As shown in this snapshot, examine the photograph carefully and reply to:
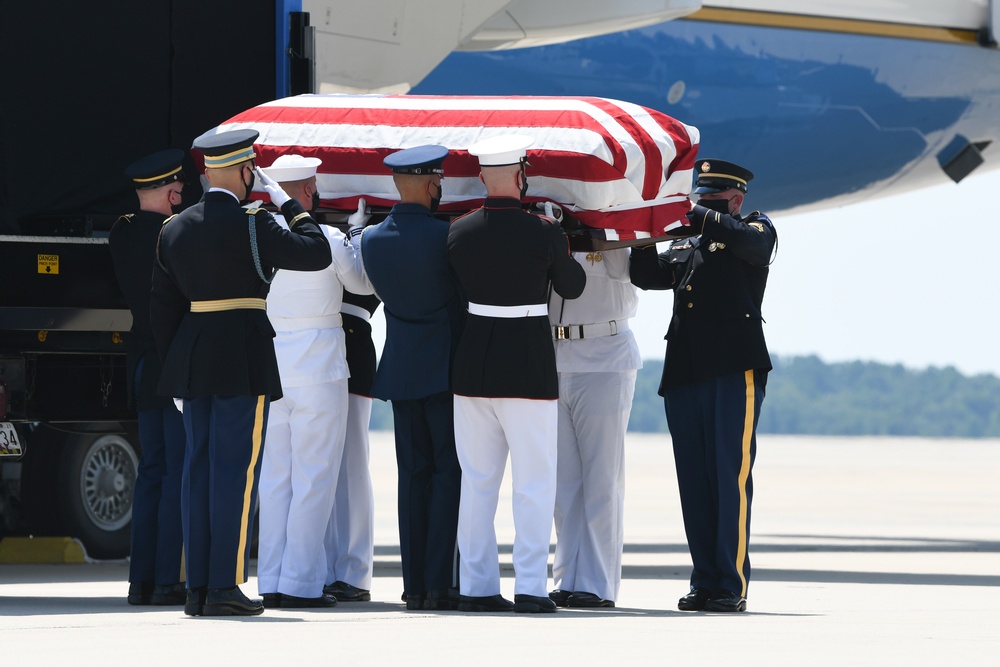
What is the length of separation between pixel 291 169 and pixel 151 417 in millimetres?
1065

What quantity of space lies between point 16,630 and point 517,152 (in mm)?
2219

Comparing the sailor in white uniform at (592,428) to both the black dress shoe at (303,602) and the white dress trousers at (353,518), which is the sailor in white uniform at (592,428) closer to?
the white dress trousers at (353,518)

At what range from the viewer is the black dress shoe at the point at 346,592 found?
678cm

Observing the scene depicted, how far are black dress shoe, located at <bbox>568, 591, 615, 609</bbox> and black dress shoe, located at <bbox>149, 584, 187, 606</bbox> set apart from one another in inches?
55.7

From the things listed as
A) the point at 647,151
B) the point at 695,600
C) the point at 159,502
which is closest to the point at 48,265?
the point at 159,502

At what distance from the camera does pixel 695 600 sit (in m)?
6.47

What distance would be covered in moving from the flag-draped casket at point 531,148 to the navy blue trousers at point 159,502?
1.04 metres

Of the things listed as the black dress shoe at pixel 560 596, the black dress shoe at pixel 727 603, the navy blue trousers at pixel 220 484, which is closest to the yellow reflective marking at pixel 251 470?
the navy blue trousers at pixel 220 484

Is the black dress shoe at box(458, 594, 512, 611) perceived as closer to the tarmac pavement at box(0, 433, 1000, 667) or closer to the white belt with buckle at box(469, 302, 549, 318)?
the tarmac pavement at box(0, 433, 1000, 667)

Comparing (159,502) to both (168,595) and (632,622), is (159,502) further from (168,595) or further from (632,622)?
(632,622)

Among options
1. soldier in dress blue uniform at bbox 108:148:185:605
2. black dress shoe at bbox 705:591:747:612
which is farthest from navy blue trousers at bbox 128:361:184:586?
black dress shoe at bbox 705:591:747:612

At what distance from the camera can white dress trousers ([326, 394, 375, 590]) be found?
6.83 m

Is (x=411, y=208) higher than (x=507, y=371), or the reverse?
(x=411, y=208)

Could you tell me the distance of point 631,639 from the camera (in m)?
5.03
